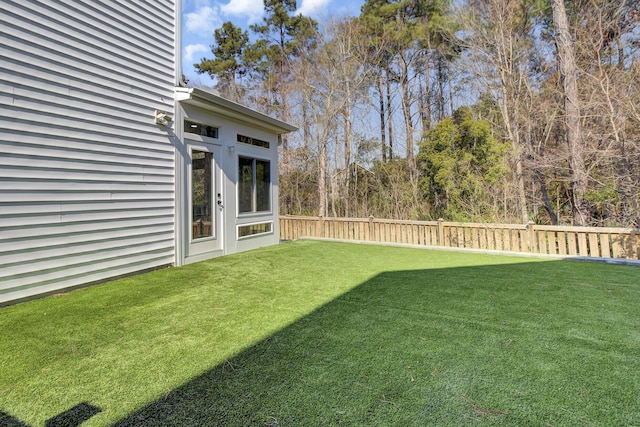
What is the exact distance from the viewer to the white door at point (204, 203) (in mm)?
4961

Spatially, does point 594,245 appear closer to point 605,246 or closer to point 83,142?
point 605,246

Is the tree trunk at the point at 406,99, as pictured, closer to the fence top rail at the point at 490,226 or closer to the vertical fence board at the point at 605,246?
the fence top rail at the point at 490,226

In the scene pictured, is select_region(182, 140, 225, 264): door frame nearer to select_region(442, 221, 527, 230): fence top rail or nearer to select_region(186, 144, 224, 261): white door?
select_region(186, 144, 224, 261): white door

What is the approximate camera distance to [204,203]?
5.20 metres

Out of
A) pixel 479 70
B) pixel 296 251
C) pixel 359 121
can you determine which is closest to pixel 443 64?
pixel 479 70

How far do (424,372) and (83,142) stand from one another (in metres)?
4.13

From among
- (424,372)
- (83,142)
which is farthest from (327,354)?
(83,142)

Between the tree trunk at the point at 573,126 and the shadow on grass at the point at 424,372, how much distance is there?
460cm

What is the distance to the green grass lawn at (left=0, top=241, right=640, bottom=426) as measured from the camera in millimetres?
1464

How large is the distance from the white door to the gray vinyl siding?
1.08 feet

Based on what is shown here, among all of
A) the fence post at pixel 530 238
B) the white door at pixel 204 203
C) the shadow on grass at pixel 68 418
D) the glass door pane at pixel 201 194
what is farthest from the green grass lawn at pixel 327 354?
the fence post at pixel 530 238

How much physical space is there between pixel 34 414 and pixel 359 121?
11.5 m

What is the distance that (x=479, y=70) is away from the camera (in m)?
9.12

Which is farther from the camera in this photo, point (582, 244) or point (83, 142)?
point (582, 244)
